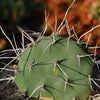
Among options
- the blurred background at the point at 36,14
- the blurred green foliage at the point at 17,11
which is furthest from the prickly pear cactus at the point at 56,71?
the blurred green foliage at the point at 17,11

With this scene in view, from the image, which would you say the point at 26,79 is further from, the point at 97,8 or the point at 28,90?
the point at 97,8

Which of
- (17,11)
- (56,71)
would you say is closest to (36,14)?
(17,11)

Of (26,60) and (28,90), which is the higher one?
(26,60)

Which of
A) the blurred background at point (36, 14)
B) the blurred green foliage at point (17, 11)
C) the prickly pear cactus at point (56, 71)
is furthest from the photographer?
the blurred green foliage at point (17, 11)

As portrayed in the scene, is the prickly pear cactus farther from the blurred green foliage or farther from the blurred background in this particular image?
the blurred green foliage

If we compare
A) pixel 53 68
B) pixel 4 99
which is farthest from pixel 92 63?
pixel 4 99

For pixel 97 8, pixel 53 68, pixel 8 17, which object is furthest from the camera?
pixel 8 17

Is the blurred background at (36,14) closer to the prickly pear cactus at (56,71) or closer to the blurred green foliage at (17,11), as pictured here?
the blurred green foliage at (17,11)

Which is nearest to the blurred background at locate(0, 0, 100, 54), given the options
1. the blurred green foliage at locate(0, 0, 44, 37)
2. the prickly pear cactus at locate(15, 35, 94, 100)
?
the blurred green foliage at locate(0, 0, 44, 37)
